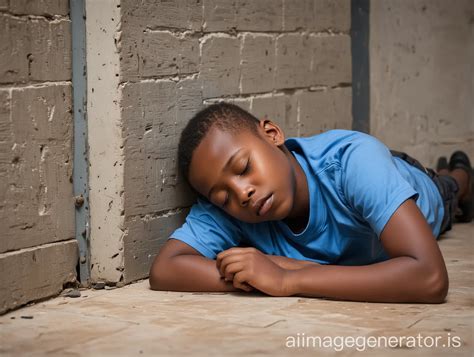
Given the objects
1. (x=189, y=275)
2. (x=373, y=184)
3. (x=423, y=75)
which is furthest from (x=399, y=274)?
(x=423, y=75)

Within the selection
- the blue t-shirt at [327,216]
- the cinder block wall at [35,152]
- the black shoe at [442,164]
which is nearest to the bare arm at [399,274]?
the blue t-shirt at [327,216]

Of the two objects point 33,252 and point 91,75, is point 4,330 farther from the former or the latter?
point 91,75

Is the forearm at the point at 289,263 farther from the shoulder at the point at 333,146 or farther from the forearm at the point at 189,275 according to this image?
the shoulder at the point at 333,146

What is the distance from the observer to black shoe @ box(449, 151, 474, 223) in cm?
476

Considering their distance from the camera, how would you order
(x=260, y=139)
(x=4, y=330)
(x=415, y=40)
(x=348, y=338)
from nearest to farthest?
1. (x=348, y=338)
2. (x=4, y=330)
3. (x=260, y=139)
4. (x=415, y=40)

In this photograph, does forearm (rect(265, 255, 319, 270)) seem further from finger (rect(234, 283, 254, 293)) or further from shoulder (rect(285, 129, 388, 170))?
shoulder (rect(285, 129, 388, 170))

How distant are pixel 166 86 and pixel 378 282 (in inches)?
47.2

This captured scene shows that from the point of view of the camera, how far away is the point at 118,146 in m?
3.21

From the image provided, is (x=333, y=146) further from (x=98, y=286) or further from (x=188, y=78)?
(x=98, y=286)

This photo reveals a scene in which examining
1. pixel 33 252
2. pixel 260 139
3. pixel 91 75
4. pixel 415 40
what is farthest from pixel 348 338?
pixel 415 40

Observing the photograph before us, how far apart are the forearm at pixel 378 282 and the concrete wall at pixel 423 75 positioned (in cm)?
229

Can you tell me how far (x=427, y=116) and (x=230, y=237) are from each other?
2472 millimetres

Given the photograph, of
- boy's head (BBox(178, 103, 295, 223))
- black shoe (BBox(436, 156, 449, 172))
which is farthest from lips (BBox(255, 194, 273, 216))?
black shoe (BBox(436, 156, 449, 172))

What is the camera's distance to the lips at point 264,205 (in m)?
2.98
